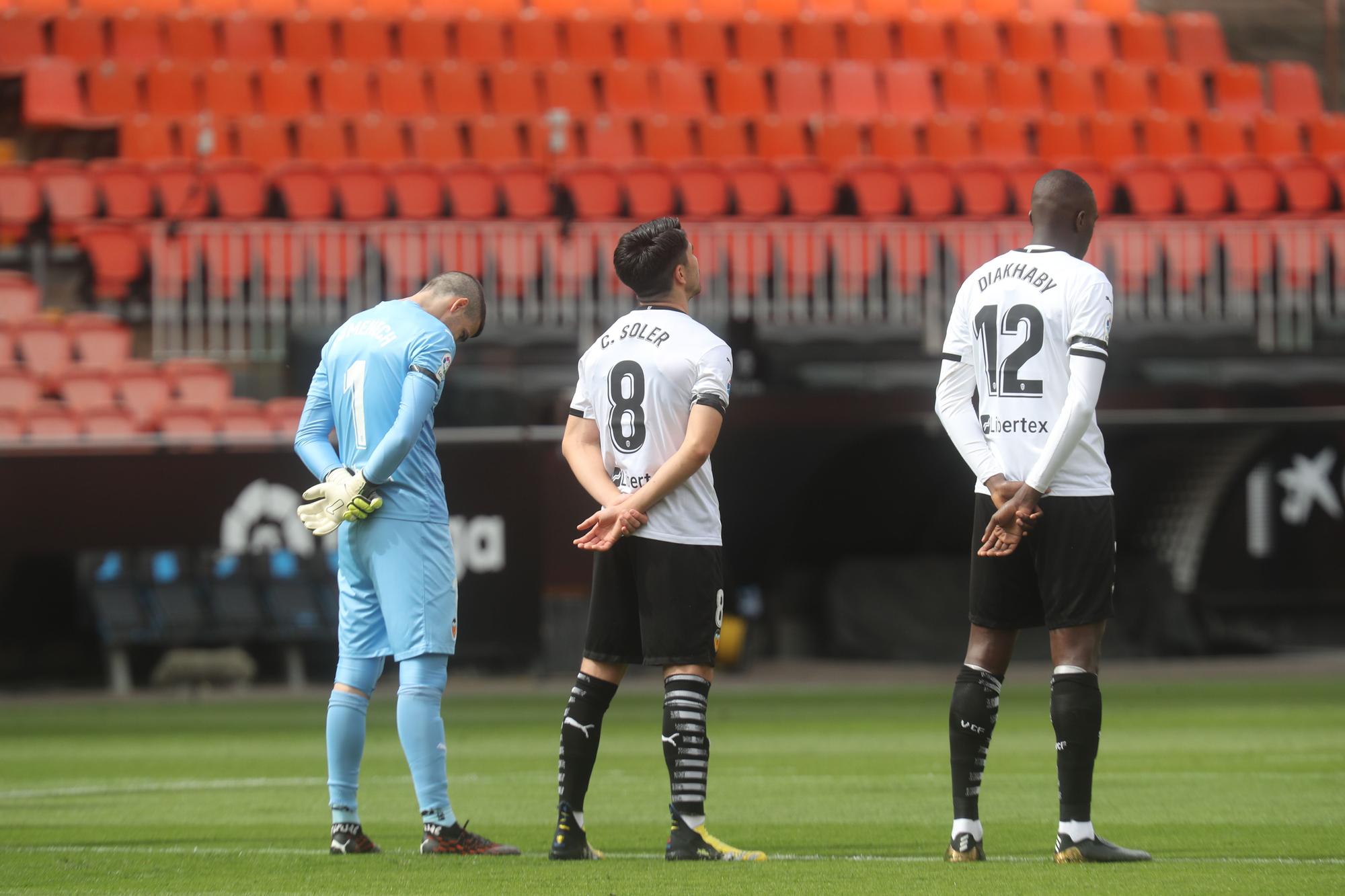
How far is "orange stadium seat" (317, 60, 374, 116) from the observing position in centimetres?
1858

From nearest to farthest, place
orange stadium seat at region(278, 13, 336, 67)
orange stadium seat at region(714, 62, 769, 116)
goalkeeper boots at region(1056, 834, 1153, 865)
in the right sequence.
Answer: goalkeeper boots at region(1056, 834, 1153, 865), orange stadium seat at region(714, 62, 769, 116), orange stadium seat at region(278, 13, 336, 67)

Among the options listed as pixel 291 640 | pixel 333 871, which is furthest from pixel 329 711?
pixel 291 640

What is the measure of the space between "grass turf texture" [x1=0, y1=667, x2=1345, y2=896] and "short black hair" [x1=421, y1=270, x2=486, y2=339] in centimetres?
162

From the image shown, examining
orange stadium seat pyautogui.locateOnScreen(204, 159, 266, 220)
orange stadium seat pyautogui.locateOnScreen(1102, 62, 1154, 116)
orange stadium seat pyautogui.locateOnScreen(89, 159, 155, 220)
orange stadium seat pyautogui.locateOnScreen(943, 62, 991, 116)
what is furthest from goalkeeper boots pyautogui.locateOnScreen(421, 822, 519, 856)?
orange stadium seat pyautogui.locateOnScreen(1102, 62, 1154, 116)

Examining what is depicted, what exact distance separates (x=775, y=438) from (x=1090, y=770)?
30.5 ft

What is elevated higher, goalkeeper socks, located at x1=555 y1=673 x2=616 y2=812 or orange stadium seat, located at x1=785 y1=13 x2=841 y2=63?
orange stadium seat, located at x1=785 y1=13 x2=841 y2=63

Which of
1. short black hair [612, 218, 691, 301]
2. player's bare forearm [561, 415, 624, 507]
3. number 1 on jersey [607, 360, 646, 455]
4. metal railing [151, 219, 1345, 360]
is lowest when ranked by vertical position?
player's bare forearm [561, 415, 624, 507]

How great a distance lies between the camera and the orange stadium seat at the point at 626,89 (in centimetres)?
1873

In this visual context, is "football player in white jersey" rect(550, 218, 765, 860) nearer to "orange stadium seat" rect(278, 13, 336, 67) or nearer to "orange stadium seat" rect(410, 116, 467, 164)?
"orange stadium seat" rect(410, 116, 467, 164)

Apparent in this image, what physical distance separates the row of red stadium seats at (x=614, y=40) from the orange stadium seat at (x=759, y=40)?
11 millimetres

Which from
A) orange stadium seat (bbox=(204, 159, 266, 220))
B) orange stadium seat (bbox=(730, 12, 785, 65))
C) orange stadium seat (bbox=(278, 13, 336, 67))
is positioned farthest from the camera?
orange stadium seat (bbox=(730, 12, 785, 65))

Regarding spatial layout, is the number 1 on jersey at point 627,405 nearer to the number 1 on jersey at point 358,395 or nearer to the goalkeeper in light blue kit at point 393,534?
the goalkeeper in light blue kit at point 393,534

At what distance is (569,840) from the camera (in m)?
4.86

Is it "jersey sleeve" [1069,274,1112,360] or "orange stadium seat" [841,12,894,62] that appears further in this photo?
"orange stadium seat" [841,12,894,62]
